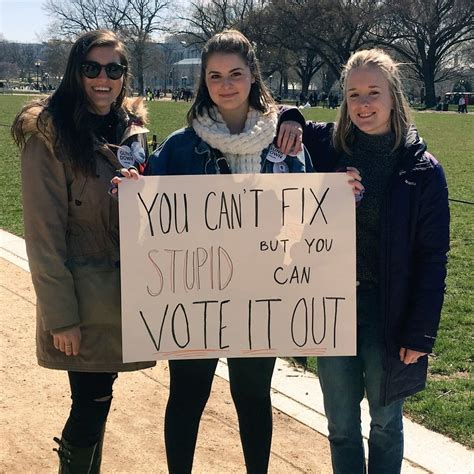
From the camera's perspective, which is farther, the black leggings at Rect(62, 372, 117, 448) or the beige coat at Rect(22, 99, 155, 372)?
the black leggings at Rect(62, 372, 117, 448)

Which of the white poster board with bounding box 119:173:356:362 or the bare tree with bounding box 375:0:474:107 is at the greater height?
the bare tree with bounding box 375:0:474:107

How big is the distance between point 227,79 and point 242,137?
0.78ft

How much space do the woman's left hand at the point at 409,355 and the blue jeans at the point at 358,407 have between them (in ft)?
0.29

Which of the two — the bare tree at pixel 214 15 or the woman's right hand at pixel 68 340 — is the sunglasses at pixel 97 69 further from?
the bare tree at pixel 214 15

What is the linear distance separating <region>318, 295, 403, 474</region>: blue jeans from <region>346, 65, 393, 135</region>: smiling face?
0.72m

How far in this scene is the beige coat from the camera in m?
2.43

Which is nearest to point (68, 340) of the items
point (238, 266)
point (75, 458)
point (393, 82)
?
point (75, 458)

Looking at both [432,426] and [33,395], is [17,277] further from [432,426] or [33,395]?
[432,426]

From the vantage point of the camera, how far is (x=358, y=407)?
2.74 m

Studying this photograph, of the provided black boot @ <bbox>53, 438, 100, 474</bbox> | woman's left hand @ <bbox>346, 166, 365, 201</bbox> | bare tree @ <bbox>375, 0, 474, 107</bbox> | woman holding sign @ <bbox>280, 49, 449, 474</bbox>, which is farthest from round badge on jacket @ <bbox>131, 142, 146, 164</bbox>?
bare tree @ <bbox>375, 0, 474, 107</bbox>

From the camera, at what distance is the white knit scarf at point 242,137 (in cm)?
259

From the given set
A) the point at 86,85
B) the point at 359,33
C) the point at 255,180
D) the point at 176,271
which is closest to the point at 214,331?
the point at 176,271

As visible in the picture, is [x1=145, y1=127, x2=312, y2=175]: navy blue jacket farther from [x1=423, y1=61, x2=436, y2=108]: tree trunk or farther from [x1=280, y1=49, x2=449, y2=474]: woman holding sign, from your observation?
[x1=423, y1=61, x2=436, y2=108]: tree trunk

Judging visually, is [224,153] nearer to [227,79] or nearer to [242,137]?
[242,137]
